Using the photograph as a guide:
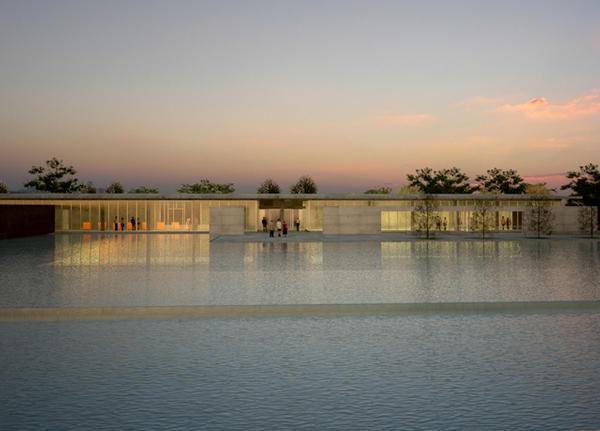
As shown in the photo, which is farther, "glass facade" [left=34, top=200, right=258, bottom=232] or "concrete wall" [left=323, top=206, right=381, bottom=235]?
"glass facade" [left=34, top=200, right=258, bottom=232]

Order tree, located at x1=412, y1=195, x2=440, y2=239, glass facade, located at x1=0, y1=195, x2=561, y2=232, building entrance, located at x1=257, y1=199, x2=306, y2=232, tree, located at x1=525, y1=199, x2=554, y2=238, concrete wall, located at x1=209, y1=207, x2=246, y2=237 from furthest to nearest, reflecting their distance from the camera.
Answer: building entrance, located at x1=257, y1=199, x2=306, y2=232 < glass facade, located at x1=0, y1=195, x2=561, y2=232 < concrete wall, located at x1=209, y1=207, x2=246, y2=237 < tree, located at x1=412, y1=195, x2=440, y2=239 < tree, located at x1=525, y1=199, x2=554, y2=238

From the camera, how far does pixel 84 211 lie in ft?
208

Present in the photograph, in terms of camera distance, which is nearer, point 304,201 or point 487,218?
point 487,218

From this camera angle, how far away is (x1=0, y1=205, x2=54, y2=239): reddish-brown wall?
153ft

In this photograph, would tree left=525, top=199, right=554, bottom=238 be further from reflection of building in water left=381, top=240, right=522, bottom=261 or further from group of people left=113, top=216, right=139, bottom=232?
group of people left=113, top=216, right=139, bottom=232

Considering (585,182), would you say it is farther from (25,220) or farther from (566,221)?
(25,220)

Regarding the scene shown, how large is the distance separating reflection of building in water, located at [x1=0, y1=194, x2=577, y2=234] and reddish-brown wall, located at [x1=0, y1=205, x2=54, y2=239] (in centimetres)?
403

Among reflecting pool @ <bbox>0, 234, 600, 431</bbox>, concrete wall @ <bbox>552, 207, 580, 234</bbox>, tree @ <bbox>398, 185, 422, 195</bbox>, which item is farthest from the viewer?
tree @ <bbox>398, 185, 422, 195</bbox>

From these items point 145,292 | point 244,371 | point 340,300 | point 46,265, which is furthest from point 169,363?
point 46,265

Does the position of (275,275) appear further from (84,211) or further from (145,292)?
(84,211)

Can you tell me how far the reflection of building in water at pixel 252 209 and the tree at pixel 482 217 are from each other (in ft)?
0.38

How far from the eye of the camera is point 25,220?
51.1 meters

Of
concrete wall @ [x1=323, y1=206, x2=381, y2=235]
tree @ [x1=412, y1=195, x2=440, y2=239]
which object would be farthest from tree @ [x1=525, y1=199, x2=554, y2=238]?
concrete wall @ [x1=323, y1=206, x2=381, y2=235]

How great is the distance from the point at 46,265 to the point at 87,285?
7577 millimetres
